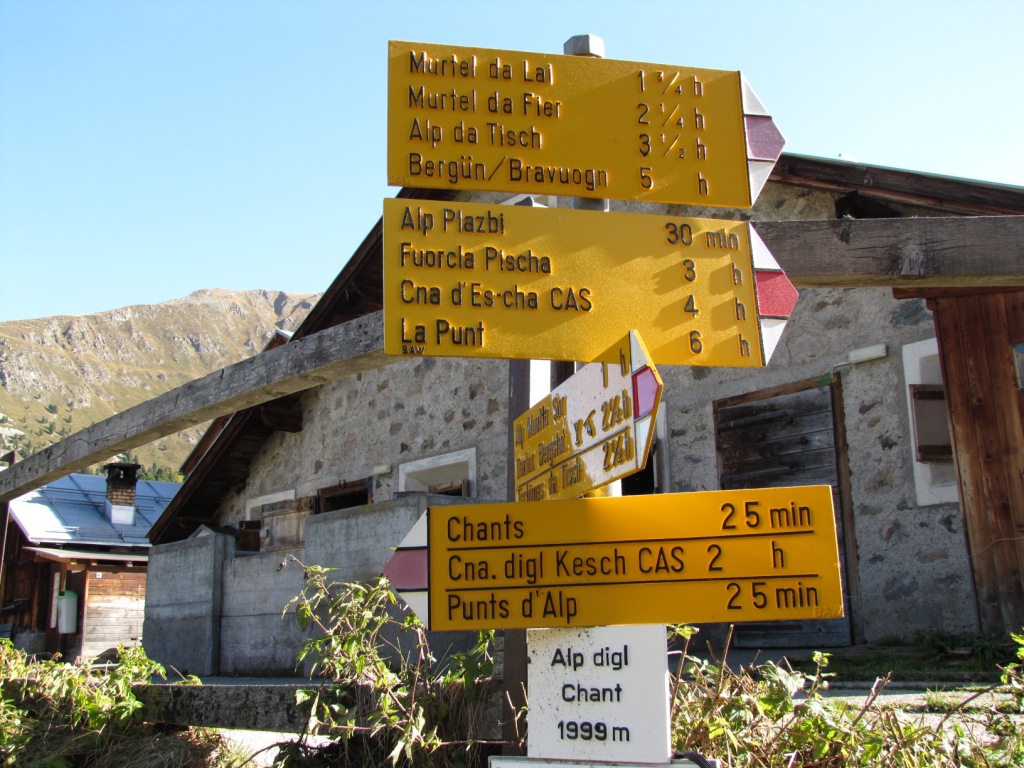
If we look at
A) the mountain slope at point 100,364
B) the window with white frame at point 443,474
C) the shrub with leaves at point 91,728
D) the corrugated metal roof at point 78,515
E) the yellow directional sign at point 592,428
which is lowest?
the shrub with leaves at point 91,728

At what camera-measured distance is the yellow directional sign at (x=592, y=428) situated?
201 centimetres

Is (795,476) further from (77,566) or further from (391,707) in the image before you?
(77,566)

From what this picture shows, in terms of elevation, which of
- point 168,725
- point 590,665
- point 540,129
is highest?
point 540,129

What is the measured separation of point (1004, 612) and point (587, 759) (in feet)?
15.9

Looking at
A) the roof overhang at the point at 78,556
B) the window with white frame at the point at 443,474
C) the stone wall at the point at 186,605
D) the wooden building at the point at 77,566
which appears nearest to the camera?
the stone wall at the point at 186,605

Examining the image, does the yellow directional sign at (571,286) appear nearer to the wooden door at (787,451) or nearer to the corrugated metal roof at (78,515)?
the wooden door at (787,451)

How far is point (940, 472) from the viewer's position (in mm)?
6664

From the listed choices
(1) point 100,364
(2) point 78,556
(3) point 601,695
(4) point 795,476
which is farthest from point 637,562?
(1) point 100,364

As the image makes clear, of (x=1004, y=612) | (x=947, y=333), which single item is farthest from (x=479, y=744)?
(x=947, y=333)

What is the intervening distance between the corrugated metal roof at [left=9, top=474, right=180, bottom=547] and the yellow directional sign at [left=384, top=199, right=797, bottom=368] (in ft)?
54.3

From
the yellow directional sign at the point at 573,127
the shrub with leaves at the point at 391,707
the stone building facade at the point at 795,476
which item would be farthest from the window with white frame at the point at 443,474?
the yellow directional sign at the point at 573,127

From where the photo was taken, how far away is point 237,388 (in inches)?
182

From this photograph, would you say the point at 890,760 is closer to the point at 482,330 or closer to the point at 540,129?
the point at 482,330

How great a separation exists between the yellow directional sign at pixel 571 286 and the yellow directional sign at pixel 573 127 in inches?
5.5
